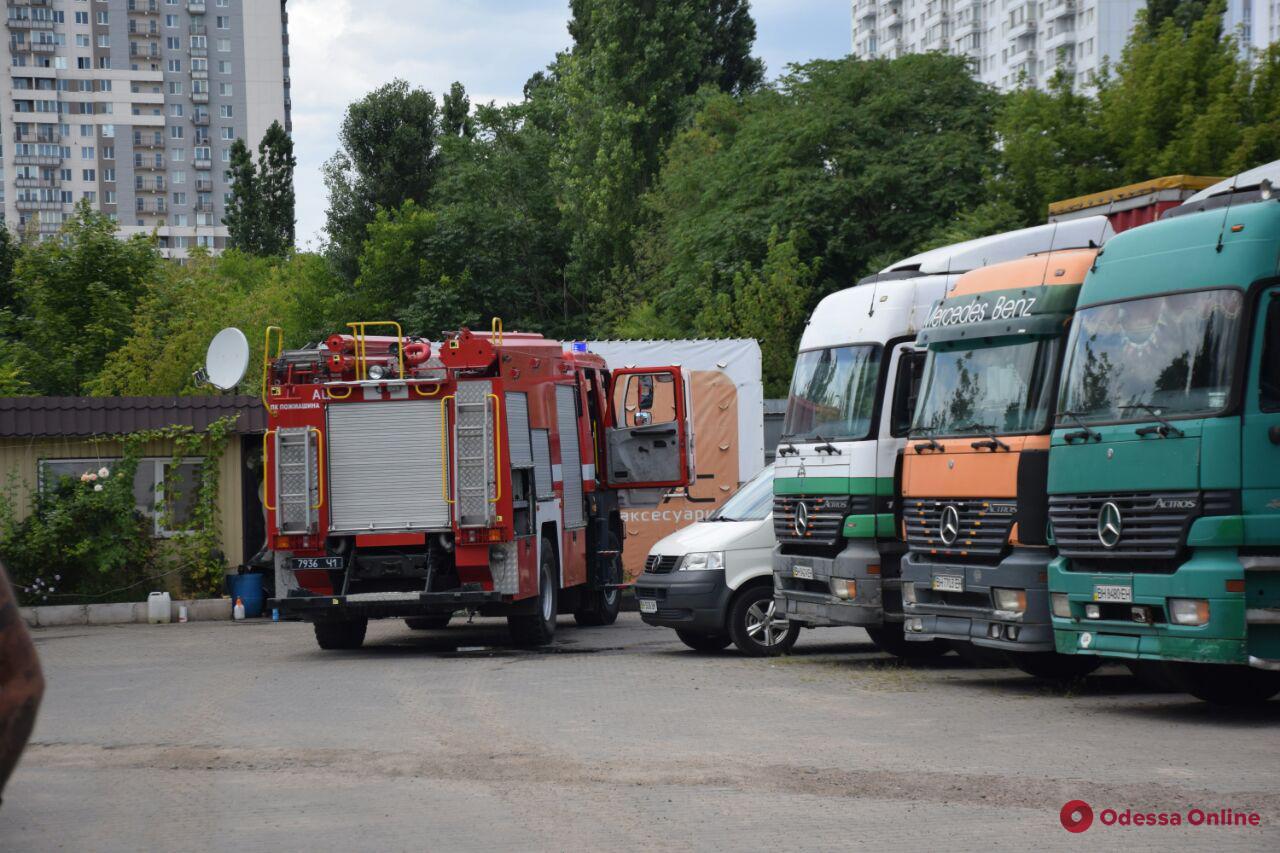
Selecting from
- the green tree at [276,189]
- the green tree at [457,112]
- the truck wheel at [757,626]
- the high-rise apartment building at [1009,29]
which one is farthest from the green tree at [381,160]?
the truck wheel at [757,626]

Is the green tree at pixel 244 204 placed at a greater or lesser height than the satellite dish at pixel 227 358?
greater

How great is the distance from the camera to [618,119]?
5578 cm

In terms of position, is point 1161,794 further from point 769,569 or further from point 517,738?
point 769,569

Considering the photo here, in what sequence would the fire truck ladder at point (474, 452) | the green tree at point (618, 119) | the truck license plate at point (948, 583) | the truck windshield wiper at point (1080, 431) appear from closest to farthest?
the truck windshield wiper at point (1080, 431), the truck license plate at point (948, 583), the fire truck ladder at point (474, 452), the green tree at point (618, 119)

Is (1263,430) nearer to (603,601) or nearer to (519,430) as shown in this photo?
(519,430)

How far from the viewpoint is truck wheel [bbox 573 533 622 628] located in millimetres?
20062

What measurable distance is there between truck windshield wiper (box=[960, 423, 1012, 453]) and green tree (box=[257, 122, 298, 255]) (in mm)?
78737

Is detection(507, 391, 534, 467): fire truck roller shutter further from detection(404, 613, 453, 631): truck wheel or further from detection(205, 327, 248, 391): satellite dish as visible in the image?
detection(205, 327, 248, 391): satellite dish

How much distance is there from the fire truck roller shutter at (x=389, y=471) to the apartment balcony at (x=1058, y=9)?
306ft

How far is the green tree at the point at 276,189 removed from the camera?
290 feet

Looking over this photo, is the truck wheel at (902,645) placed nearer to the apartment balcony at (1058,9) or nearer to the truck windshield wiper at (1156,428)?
the truck windshield wiper at (1156,428)

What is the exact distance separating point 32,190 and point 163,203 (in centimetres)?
1031

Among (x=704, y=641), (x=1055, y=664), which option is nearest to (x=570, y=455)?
(x=704, y=641)

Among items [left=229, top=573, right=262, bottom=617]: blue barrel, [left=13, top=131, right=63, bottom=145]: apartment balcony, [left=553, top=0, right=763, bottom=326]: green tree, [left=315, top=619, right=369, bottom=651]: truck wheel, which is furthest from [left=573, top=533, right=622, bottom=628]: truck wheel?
[left=13, top=131, right=63, bottom=145]: apartment balcony
